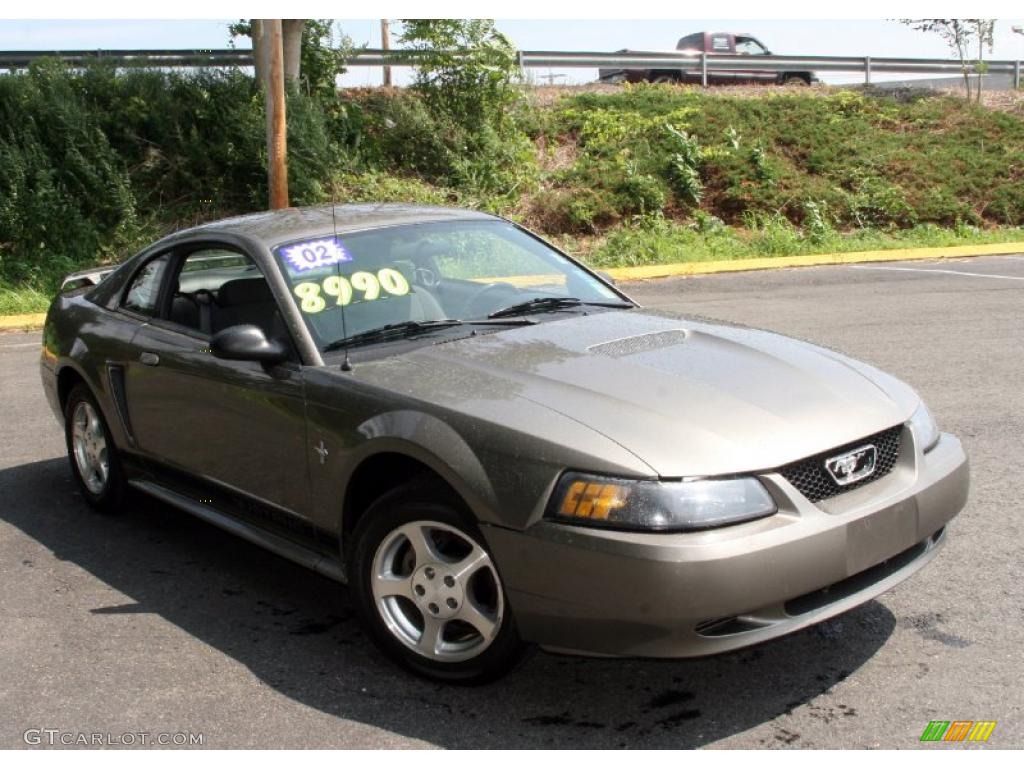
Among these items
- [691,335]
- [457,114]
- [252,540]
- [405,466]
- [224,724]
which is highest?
[457,114]

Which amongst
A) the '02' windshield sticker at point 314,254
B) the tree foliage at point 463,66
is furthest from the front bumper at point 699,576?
the tree foliage at point 463,66

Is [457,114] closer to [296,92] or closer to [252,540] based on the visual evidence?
[296,92]

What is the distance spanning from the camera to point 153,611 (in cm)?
462

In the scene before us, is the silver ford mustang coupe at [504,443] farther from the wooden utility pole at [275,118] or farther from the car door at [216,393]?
the wooden utility pole at [275,118]

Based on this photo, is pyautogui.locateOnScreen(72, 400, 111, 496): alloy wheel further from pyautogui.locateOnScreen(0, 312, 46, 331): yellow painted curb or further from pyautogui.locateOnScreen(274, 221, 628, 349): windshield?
pyautogui.locateOnScreen(0, 312, 46, 331): yellow painted curb

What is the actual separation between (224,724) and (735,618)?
5.18 feet

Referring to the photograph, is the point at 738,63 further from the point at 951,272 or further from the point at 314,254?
the point at 314,254

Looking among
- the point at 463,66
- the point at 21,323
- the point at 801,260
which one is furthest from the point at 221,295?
the point at 463,66

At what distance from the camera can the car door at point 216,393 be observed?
173 inches

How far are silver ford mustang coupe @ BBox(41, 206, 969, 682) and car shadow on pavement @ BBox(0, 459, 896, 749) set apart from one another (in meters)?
0.18

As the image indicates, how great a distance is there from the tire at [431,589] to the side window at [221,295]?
1.10 meters

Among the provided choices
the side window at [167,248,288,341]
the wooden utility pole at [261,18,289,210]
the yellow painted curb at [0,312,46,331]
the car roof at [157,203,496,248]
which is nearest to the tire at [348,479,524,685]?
the side window at [167,248,288,341]

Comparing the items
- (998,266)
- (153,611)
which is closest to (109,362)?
(153,611)

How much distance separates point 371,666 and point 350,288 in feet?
4.72
